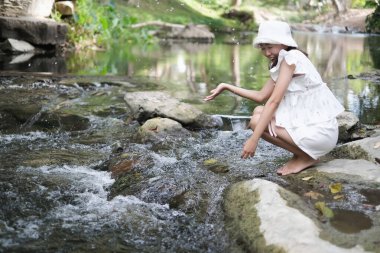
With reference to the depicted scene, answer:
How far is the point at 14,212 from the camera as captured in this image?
296cm

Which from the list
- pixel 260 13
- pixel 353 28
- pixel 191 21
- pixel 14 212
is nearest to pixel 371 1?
pixel 353 28

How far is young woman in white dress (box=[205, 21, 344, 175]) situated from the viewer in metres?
3.30

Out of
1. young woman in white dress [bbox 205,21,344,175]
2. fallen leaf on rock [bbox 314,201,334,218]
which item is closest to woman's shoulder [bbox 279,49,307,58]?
young woman in white dress [bbox 205,21,344,175]

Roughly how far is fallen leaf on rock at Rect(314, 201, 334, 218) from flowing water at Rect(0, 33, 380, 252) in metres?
0.10

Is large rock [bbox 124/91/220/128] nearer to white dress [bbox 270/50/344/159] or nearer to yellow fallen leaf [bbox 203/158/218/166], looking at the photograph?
yellow fallen leaf [bbox 203/158/218/166]

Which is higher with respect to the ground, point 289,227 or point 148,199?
point 289,227

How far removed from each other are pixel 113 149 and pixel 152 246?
6.76 ft

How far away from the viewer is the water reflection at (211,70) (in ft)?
24.1

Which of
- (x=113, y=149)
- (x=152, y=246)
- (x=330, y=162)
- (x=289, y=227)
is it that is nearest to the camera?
(x=289, y=227)

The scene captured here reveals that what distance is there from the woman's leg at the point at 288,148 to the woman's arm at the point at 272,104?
6.3 inches

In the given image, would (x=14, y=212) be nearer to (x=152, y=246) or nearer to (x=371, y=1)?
(x=152, y=246)

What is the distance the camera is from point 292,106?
3480 mm

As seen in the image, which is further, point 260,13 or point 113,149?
point 260,13

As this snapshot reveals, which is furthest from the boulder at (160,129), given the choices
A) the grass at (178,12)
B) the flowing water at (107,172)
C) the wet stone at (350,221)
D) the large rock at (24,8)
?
the grass at (178,12)
